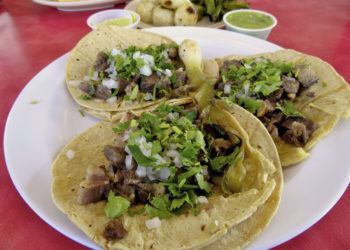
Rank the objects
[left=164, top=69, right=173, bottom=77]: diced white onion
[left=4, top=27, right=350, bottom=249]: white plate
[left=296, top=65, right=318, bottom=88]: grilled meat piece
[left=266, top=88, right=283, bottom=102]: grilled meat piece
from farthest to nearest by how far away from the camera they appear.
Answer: [left=164, top=69, right=173, bottom=77]: diced white onion
[left=296, top=65, right=318, bottom=88]: grilled meat piece
[left=266, top=88, right=283, bottom=102]: grilled meat piece
[left=4, top=27, right=350, bottom=249]: white plate

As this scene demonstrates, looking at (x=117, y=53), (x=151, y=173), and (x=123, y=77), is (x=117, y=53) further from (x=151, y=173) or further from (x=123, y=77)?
(x=151, y=173)

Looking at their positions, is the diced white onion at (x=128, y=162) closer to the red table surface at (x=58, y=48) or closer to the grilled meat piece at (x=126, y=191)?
the grilled meat piece at (x=126, y=191)

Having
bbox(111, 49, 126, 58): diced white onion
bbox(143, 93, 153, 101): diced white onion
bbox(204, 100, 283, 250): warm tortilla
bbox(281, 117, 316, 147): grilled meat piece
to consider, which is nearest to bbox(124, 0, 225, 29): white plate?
bbox(111, 49, 126, 58): diced white onion

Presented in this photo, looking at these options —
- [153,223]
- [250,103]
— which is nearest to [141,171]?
[153,223]

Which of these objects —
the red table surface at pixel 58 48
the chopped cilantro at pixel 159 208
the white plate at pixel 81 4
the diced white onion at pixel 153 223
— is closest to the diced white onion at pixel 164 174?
the chopped cilantro at pixel 159 208

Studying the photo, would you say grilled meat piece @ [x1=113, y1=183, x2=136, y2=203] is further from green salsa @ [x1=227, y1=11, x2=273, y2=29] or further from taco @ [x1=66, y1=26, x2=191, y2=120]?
green salsa @ [x1=227, y1=11, x2=273, y2=29]
